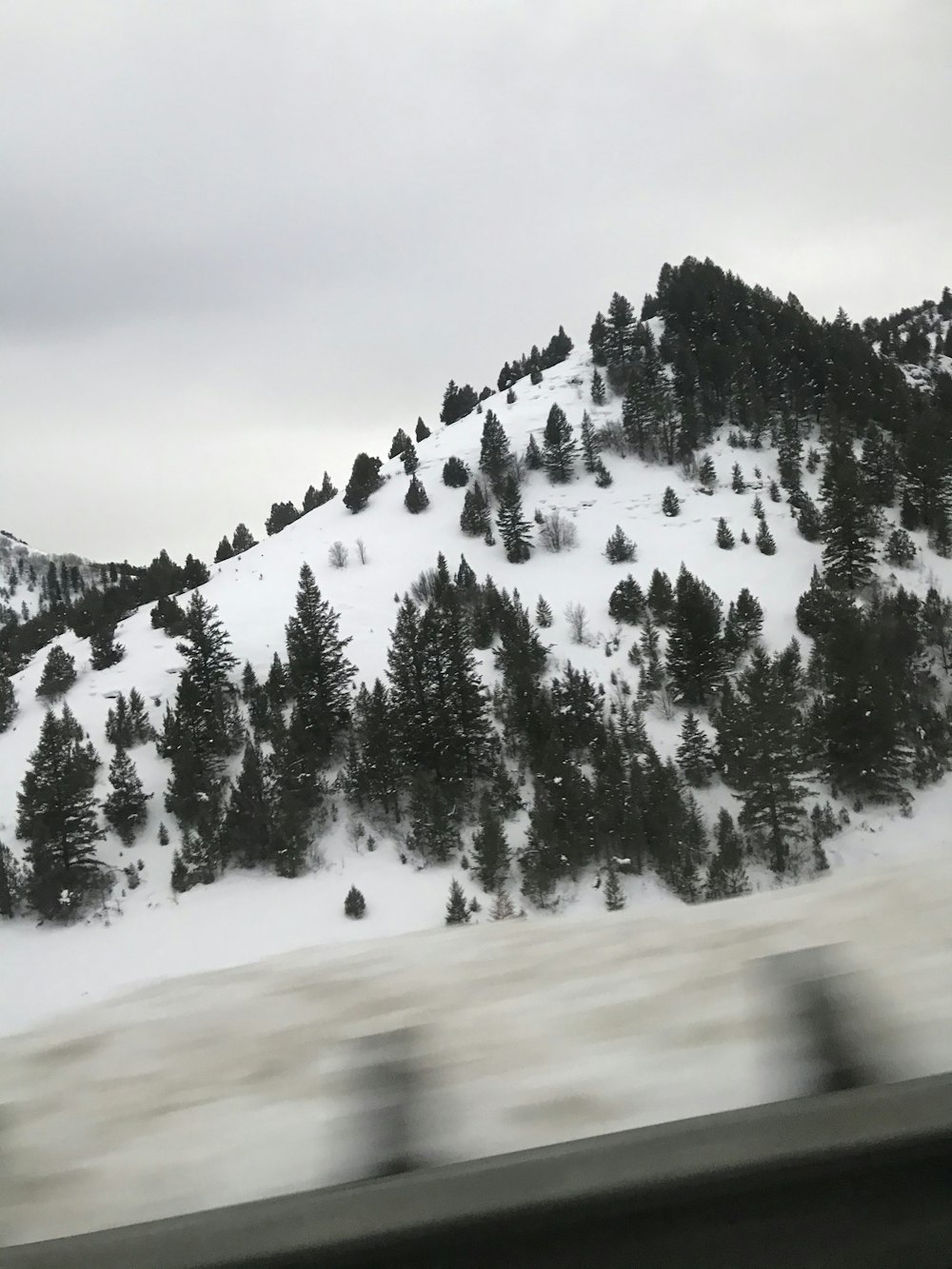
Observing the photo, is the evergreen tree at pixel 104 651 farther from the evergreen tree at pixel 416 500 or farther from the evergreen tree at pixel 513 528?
the evergreen tree at pixel 513 528

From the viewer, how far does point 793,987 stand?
126 cm

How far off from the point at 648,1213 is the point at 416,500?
45.4m

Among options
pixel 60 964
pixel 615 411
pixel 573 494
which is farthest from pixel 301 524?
pixel 60 964

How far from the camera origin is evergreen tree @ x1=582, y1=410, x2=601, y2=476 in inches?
1880

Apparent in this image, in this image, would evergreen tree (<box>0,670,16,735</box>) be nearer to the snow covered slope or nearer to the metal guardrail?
the snow covered slope

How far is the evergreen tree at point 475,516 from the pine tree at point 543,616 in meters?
9.58

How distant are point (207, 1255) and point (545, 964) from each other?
0.94 m

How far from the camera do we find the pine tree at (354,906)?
57.2 ft

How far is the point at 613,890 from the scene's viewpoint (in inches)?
665

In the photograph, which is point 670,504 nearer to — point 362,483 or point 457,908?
point 362,483

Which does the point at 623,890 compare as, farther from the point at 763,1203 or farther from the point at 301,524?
the point at 301,524

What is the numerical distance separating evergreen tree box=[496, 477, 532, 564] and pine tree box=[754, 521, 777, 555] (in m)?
11.4

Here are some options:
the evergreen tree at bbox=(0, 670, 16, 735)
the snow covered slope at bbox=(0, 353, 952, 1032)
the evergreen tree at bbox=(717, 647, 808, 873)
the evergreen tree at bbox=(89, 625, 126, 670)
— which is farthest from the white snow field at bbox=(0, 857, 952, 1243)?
the evergreen tree at bbox=(89, 625, 126, 670)

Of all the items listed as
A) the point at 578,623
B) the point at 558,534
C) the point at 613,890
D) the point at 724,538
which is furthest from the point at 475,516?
the point at 613,890
